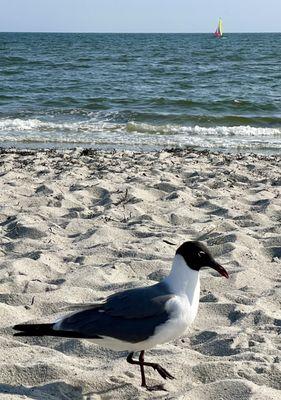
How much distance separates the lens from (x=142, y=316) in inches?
106

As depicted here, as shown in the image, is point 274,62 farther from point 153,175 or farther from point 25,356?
point 25,356

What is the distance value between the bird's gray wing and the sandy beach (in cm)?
28

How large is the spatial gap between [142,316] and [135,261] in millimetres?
1761

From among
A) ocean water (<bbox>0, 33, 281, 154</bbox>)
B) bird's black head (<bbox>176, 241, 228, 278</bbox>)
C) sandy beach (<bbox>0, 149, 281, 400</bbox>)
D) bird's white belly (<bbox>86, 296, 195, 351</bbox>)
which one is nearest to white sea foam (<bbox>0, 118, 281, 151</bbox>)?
ocean water (<bbox>0, 33, 281, 154</bbox>)

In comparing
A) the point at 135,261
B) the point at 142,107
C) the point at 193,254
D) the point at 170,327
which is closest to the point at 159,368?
the point at 170,327

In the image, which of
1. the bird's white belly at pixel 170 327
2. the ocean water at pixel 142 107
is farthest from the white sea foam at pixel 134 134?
the bird's white belly at pixel 170 327

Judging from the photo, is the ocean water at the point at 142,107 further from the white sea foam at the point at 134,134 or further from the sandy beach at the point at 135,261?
the sandy beach at the point at 135,261

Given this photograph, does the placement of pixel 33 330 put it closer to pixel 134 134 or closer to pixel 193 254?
pixel 193 254

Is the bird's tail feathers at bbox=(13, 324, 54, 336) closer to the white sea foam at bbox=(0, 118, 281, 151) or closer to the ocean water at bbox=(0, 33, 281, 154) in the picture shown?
the ocean water at bbox=(0, 33, 281, 154)

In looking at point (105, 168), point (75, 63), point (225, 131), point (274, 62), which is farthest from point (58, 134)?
point (274, 62)

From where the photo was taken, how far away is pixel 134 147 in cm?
1077

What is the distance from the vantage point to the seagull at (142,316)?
2.65 m

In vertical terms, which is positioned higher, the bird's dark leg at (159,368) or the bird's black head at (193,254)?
the bird's black head at (193,254)

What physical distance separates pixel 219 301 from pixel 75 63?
2515 centimetres
